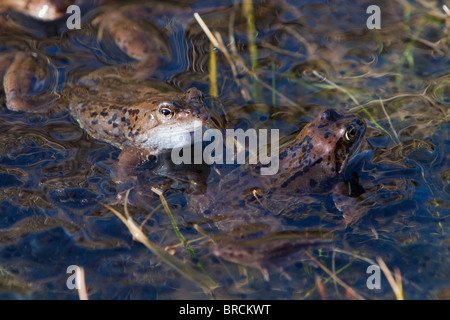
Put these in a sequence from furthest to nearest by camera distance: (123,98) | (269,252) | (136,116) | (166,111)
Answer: (123,98)
(136,116)
(166,111)
(269,252)

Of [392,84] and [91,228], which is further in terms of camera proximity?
[392,84]

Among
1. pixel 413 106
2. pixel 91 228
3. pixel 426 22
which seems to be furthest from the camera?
pixel 426 22

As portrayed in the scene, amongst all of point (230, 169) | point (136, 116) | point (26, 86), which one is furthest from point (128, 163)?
point (26, 86)

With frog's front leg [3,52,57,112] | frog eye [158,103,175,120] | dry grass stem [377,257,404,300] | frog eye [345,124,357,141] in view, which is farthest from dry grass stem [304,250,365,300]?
frog's front leg [3,52,57,112]

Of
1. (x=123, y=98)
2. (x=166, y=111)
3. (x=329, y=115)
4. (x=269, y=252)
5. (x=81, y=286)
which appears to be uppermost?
(x=123, y=98)

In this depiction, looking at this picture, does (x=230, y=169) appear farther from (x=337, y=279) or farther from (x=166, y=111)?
(x=337, y=279)

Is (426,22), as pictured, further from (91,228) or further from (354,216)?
(91,228)
